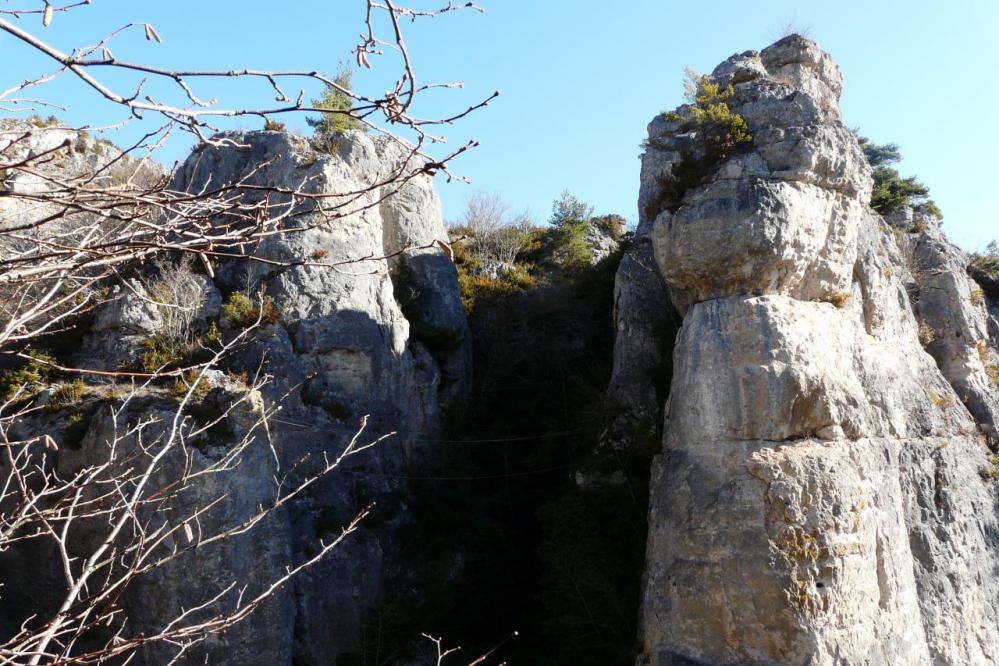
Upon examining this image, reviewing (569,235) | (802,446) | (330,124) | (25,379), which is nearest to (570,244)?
(569,235)

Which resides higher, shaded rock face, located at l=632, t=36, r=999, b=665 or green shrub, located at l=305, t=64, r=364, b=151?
green shrub, located at l=305, t=64, r=364, b=151

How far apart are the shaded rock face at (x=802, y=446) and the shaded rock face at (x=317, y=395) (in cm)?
550

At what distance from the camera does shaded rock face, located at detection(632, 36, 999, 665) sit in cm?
→ 1120

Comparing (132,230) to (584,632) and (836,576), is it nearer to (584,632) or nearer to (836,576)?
(836,576)

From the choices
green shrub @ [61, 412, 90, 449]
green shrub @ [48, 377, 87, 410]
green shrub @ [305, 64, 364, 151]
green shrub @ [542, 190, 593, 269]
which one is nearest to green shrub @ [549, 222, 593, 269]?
green shrub @ [542, 190, 593, 269]

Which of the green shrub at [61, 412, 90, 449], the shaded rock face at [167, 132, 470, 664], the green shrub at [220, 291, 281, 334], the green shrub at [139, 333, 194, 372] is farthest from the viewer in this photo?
the green shrub at [220, 291, 281, 334]

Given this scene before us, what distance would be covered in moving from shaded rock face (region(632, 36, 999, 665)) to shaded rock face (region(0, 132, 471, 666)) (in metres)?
5.50

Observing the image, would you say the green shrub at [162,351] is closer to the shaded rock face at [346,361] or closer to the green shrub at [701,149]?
the shaded rock face at [346,361]

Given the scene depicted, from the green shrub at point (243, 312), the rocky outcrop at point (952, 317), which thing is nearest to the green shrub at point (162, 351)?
the green shrub at point (243, 312)

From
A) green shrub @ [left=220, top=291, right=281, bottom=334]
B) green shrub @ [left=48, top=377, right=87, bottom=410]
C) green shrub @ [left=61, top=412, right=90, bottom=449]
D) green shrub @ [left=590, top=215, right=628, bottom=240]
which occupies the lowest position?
green shrub @ [left=61, top=412, right=90, bottom=449]

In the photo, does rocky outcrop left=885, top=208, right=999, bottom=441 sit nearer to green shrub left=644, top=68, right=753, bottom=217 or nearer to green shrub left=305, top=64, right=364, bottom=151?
green shrub left=644, top=68, right=753, bottom=217

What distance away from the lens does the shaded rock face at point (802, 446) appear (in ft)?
36.7

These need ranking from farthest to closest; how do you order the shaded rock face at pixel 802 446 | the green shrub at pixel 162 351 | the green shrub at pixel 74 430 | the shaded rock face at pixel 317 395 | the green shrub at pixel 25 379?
the green shrub at pixel 162 351, the green shrub at pixel 25 379, the green shrub at pixel 74 430, the shaded rock face at pixel 317 395, the shaded rock face at pixel 802 446

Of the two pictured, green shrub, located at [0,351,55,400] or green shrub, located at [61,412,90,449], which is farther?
green shrub, located at [0,351,55,400]
